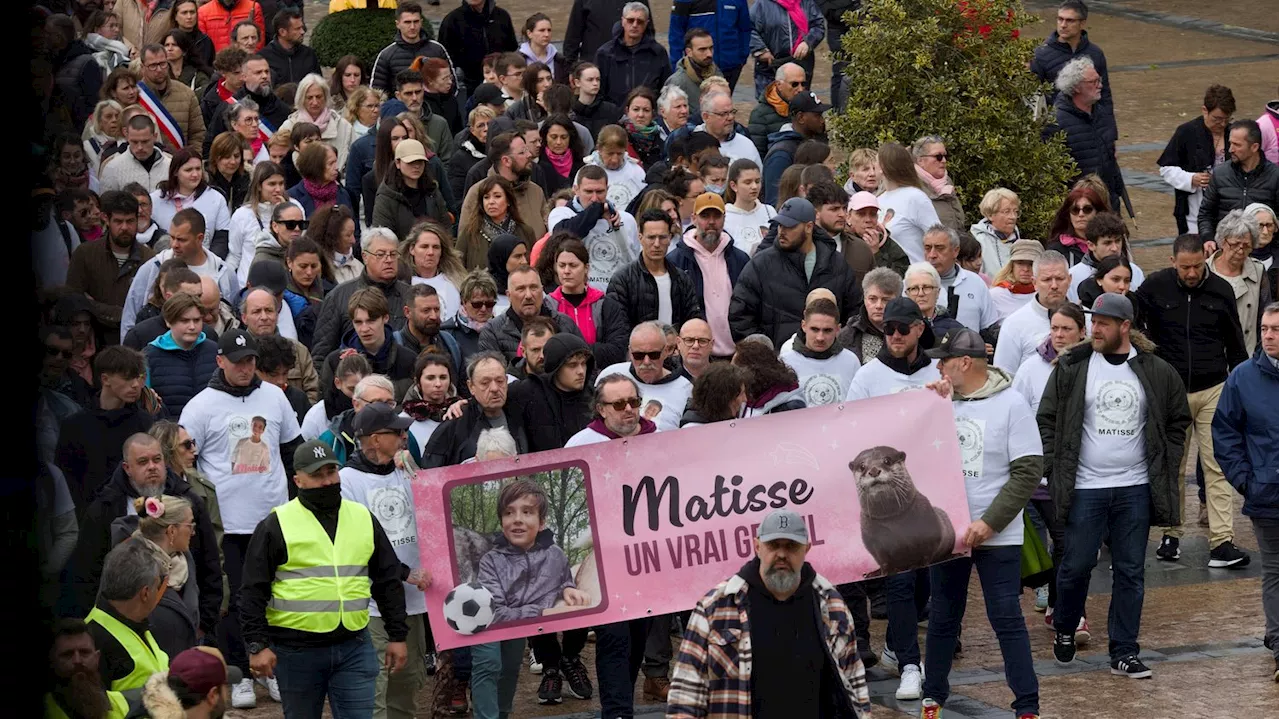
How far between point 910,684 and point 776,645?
278cm

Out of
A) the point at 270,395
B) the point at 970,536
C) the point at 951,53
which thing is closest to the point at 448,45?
the point at 951,53

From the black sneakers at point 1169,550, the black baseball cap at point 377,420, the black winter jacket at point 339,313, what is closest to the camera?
the black baseball cap at point 377,420

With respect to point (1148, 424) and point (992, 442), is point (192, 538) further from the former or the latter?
point (1148, 424)

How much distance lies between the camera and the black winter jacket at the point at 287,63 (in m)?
18.4

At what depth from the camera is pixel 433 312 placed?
10766mm

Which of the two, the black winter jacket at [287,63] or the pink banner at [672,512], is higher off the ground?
the black winter jacket at [287,63]

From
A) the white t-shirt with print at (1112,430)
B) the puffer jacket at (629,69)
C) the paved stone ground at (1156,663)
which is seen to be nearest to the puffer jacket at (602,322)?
the paved stone ground at (1156,663)

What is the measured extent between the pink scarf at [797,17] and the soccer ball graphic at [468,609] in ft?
37.4

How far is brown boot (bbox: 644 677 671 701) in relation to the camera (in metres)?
9.98

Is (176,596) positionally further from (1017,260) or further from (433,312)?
(1017,260)

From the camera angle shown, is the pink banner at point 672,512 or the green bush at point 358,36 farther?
the green bush at point 358,36

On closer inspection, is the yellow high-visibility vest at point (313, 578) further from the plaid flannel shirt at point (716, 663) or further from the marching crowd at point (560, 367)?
the plaid flannel shirt at point (716, 663)

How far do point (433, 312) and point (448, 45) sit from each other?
9262 mm

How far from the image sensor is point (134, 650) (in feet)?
22.7
